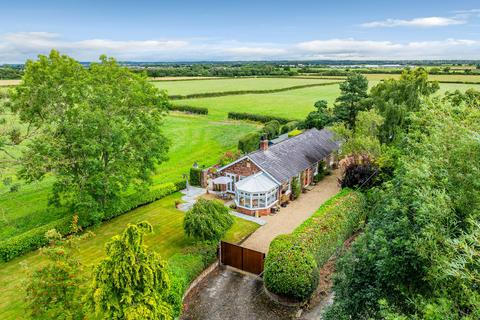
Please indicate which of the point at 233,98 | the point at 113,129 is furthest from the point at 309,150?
the point at 233,98

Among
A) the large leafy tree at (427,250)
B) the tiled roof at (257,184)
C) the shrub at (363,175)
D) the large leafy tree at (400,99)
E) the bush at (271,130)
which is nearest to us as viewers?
the large leafy tree at (427,250)

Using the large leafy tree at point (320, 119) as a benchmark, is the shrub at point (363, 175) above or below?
below

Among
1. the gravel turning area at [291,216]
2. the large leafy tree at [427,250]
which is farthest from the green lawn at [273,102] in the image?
the large leafy tree at [427,250]

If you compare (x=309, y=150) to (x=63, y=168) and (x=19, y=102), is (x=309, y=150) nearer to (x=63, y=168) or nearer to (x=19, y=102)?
(x=63, y=168)

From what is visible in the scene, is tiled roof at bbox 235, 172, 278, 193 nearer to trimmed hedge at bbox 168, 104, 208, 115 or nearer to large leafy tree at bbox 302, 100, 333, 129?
large leafy tree at bbox 302, 100, 333, 129

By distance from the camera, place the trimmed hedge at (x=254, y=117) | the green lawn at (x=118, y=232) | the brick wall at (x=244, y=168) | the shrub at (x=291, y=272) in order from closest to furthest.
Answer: the shrub at (x=291, y=272), the green lawn at (x=118, y=232), the brick wall at (x=244, y=168), the trimmed hedge at (x=254, y=117)

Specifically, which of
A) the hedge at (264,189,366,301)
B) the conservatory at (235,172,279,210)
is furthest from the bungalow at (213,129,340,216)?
the hedge at (264,189,366,301)

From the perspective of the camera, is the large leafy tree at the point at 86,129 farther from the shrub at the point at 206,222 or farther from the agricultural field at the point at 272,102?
the agricultural field at the point at 272,102
